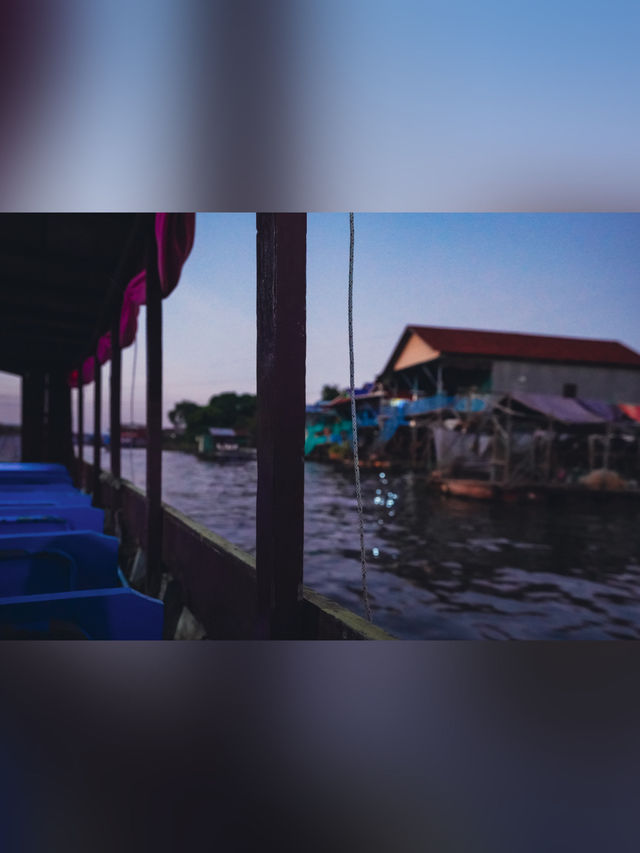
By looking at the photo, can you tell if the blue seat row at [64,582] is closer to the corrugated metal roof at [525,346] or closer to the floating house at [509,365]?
the floating house at [509,365]

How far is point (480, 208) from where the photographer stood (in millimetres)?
1841

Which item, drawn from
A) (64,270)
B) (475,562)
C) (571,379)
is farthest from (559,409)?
(64,270)

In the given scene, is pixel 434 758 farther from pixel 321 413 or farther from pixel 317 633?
pixel 321 413

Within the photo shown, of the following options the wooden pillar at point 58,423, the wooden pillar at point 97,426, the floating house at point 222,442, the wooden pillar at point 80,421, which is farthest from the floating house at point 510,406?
the floating house at point 222,442

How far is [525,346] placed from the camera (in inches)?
1309

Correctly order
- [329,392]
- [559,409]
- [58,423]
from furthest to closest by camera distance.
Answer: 1. [329,392]
2. [559,409]
3. [58,423]

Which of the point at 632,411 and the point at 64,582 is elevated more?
the point at 632,411

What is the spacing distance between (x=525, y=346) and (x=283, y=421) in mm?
34305

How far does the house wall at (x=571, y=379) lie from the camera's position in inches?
1179

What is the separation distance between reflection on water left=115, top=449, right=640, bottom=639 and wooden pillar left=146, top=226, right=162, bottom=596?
2315 mm

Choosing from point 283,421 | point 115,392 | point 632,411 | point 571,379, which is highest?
point 571,379

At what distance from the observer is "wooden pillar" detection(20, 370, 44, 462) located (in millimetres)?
11539

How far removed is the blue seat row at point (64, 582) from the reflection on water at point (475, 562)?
3.16 m

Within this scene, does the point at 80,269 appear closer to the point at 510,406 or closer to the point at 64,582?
the point at 64,582
